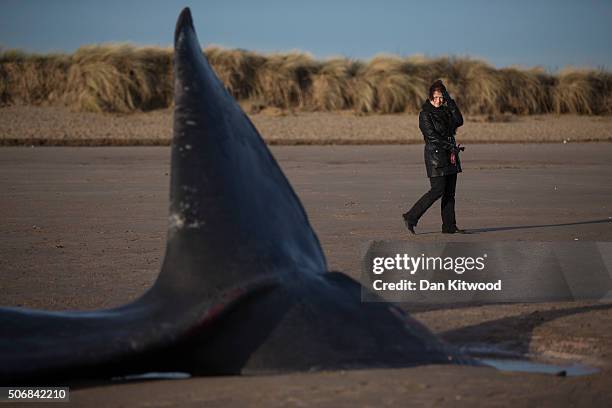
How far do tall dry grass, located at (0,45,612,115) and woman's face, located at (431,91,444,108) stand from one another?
20.4m

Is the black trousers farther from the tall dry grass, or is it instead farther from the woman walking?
the tall dry grass

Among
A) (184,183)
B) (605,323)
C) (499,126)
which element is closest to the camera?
(184,183)

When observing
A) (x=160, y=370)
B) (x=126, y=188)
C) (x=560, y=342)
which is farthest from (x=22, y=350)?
(x=126, y=188)

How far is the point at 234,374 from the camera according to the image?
4.47 m

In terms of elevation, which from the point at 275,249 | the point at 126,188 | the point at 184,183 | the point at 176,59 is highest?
the point at 176,59

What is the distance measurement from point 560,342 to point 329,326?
1934mm

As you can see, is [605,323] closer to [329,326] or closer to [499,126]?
[329,326]

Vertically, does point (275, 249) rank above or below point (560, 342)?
above

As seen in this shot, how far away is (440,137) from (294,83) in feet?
73.1

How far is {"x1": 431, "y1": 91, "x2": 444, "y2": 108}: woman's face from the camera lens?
11.2m

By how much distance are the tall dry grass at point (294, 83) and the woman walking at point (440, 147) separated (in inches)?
803

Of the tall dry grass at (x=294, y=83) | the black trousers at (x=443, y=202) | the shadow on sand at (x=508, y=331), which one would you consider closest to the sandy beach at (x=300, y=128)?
the tall dry grass at (x=294, y=83)

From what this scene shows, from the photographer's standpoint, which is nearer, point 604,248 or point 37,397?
point 37,397

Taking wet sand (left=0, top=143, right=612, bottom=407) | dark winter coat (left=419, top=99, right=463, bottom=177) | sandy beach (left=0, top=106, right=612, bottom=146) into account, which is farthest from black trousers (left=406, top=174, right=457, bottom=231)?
sandy beach (left=0, top=106, right=612, bottom=146)
